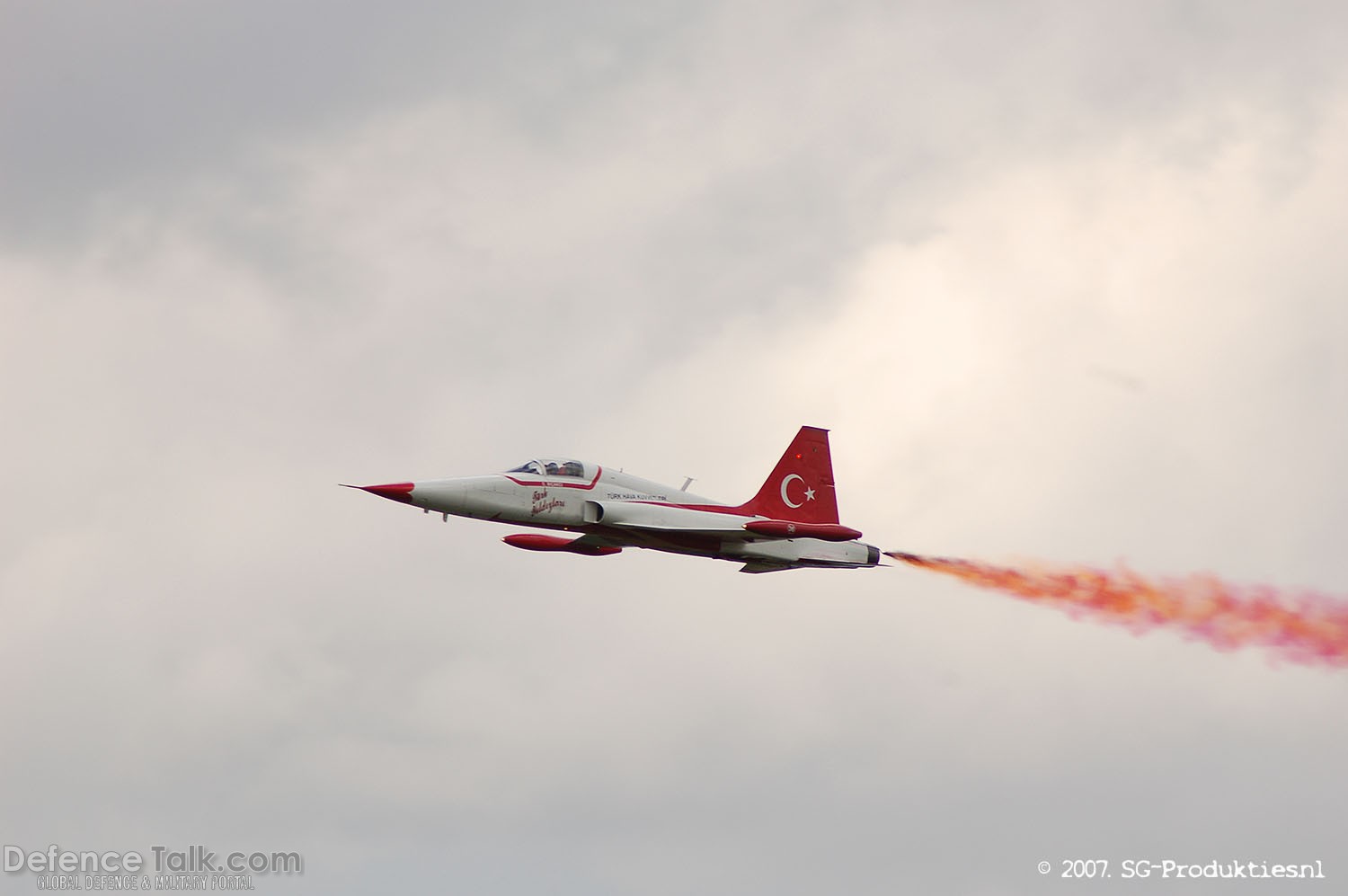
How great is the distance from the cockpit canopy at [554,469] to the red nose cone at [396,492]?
10.9 ft

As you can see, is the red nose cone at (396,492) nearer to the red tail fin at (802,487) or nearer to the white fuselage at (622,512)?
the white fuselage at (622,512)

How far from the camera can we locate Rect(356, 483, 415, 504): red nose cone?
2148 inches

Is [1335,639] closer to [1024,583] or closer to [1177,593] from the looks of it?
[1177,593]

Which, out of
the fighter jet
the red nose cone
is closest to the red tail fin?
the fighter jet

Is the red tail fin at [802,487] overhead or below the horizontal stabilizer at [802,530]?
overhead

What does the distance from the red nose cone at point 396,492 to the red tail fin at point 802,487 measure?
10.4 metres

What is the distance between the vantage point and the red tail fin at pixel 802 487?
196ft

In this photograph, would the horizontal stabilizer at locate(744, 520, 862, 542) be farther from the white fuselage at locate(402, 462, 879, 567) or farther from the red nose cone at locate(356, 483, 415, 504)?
the red nose cone at locate(356, 483, 415, 504)

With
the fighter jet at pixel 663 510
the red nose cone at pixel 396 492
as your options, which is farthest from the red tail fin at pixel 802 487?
the red nose cone at pixel 396 492

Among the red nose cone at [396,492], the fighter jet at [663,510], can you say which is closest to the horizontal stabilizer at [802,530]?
the fighter jet at [663,510]

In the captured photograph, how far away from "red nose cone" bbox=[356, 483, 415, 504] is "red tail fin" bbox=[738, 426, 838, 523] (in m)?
10.4

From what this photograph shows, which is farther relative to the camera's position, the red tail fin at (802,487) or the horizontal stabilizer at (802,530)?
the red tail fin at (802,487)

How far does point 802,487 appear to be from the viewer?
197ft

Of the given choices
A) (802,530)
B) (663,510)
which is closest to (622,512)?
(663,510)
